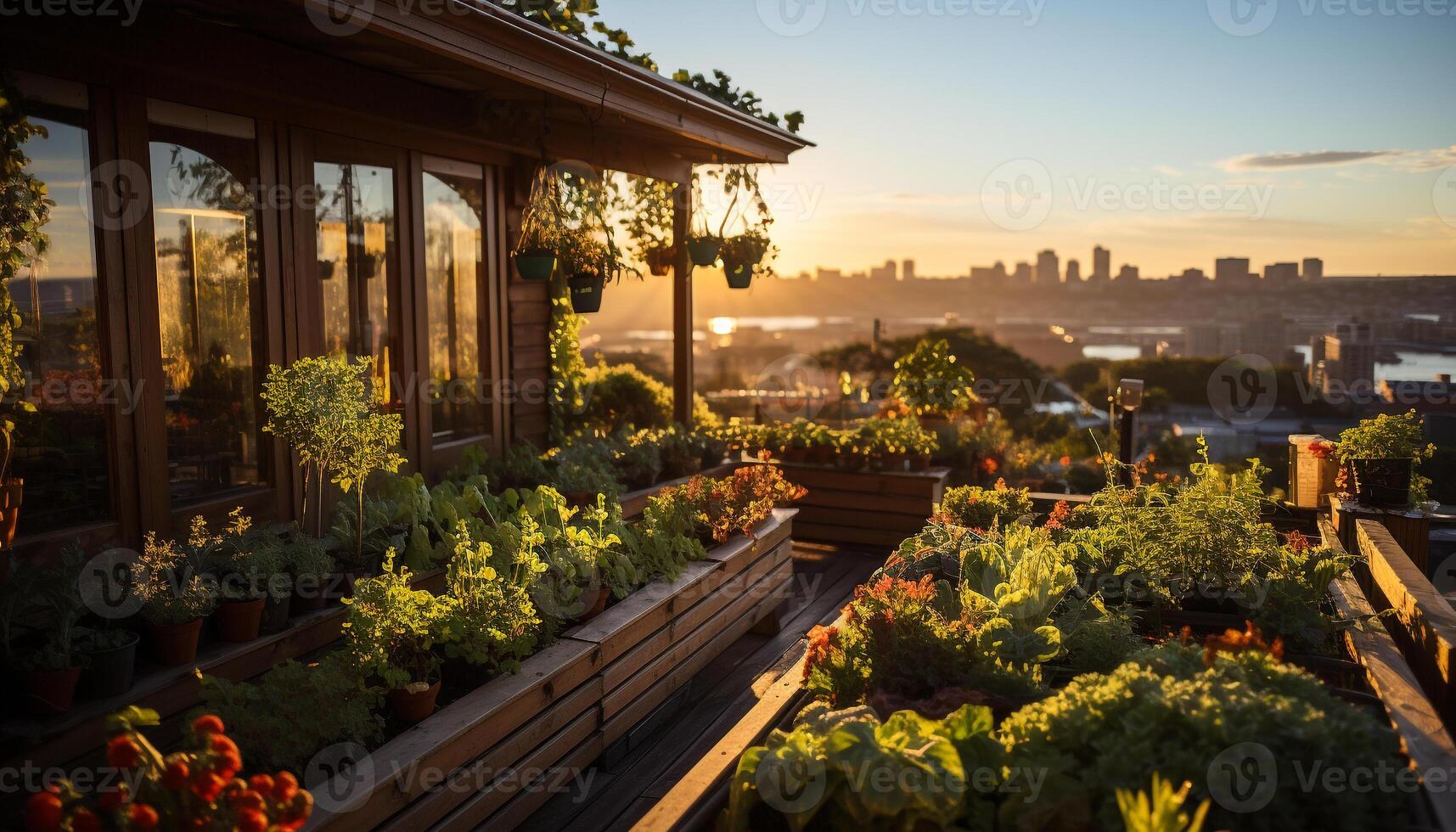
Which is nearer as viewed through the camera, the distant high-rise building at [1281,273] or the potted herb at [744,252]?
the potted herb at [744,252]

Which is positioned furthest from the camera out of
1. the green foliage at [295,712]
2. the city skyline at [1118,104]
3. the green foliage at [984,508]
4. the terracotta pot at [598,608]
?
the city skyline at [1118,104]

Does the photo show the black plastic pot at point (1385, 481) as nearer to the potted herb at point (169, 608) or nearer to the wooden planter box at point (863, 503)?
the wooden planter box at point (863, 503)

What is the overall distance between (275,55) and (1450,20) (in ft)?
26.0

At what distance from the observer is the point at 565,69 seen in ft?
12.6

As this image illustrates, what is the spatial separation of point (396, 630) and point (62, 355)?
1.85m

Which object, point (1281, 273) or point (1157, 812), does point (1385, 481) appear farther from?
point (1281, 273)

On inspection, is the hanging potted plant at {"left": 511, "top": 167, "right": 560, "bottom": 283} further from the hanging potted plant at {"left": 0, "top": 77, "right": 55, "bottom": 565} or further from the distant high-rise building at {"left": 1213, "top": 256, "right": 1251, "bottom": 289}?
the distant high-rise building at {"left": 1213, "top": 256, "right": 1251, "bottom": 289}

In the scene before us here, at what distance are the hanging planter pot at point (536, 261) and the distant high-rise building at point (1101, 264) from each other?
19.0m

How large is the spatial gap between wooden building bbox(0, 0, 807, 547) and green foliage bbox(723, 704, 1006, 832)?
2.45 m

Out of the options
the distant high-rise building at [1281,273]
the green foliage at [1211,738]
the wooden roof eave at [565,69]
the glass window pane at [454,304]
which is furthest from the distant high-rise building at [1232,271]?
the green foliage at [1211,738]

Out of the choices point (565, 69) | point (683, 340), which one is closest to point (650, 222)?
point (683, 340)

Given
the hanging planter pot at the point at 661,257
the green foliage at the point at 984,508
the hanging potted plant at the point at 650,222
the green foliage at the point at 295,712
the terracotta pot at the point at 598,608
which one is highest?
the hanging potted plant at the point at 650,222

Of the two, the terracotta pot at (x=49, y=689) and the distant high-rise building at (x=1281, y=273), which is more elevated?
→ the distant high-rise building at (x=1281, y=273)

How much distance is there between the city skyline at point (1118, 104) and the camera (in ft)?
20.4
